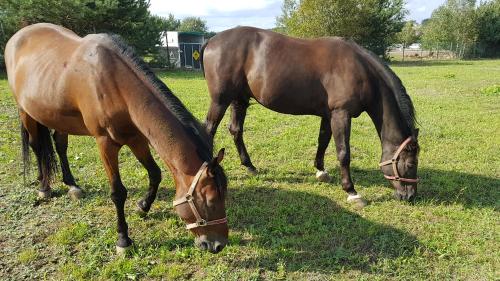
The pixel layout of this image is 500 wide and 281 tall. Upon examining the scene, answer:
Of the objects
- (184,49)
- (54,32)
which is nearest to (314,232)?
(54,32)

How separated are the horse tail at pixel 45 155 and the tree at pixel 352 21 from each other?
2894 cm

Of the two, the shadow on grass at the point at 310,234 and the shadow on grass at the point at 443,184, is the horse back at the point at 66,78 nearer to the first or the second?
the shadow on grass at the point at 310,234

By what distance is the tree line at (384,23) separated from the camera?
102 ft

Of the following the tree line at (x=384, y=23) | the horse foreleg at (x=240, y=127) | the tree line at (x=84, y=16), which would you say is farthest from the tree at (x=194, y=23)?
the horse foreleg at (x=240, y=127)

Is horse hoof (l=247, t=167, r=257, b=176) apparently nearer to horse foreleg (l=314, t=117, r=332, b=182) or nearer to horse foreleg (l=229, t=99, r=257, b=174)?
horse foreleg (l=229, t=99, r=257, b=174)

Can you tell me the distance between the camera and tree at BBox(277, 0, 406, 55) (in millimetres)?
30906

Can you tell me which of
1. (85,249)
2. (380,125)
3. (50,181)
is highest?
(380,125)

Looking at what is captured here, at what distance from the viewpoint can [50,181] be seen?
4.50m

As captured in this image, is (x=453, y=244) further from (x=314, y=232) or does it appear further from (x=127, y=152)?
(x=127, y=152)

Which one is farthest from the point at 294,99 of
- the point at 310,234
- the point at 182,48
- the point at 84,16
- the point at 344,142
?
the point at 182,48

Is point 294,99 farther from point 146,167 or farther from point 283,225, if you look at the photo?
point 146,167

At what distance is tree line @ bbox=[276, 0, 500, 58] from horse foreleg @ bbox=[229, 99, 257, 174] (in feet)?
87.2

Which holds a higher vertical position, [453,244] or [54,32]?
[54,32]

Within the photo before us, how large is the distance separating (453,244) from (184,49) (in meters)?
27.3
